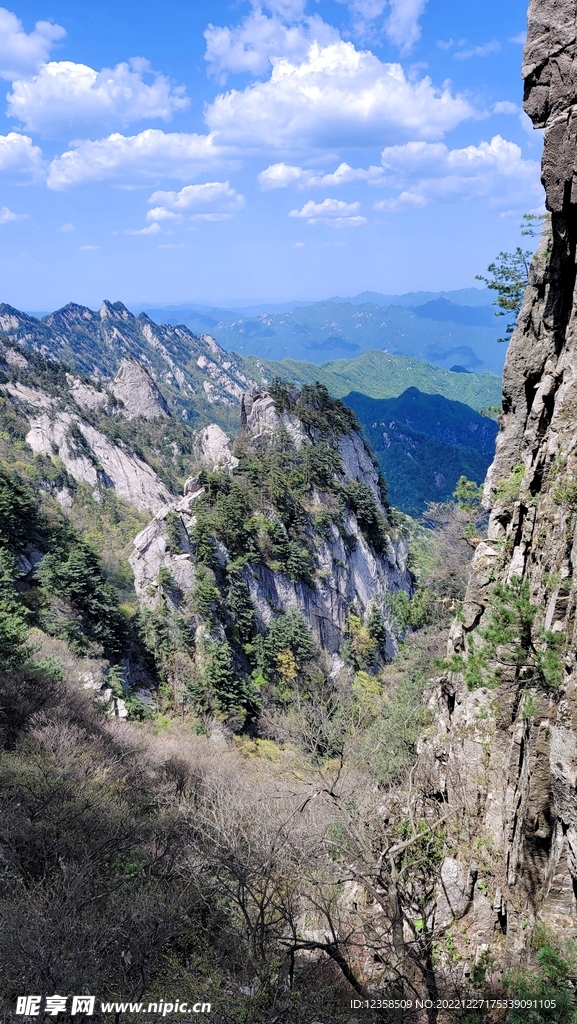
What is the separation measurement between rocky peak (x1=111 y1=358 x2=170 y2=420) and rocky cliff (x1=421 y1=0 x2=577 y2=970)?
12663 cm

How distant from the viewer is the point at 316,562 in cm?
4641

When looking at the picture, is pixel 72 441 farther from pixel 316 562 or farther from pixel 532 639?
pixel 532 639

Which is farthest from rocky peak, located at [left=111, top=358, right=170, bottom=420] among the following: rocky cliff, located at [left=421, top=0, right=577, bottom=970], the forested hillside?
rocky cliff, located at [left=421, top=0, right=577, bottom=970]

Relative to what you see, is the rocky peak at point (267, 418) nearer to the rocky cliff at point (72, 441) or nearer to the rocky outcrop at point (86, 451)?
the rocky outcrop at point (86, 451)

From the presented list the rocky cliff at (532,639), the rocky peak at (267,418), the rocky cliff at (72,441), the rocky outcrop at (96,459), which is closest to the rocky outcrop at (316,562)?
the rocky peak at (267,418)

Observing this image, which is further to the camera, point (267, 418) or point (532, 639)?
point (267, 418)

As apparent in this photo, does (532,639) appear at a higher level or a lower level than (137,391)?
lower

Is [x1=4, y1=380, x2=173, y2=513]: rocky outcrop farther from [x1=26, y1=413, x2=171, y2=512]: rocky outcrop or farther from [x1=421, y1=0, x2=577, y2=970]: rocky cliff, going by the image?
[x1=421, y1=0, x2=577, y2=970]: rocky cliff

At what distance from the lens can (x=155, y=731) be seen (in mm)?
30766

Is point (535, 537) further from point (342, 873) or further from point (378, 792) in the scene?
point (378, 792)

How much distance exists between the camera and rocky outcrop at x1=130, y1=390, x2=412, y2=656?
40812 millimetres

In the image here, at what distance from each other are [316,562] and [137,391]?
105568 mm

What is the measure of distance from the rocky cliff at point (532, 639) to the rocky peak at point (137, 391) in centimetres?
12663

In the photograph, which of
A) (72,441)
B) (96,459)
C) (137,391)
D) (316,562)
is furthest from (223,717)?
(137,391)
